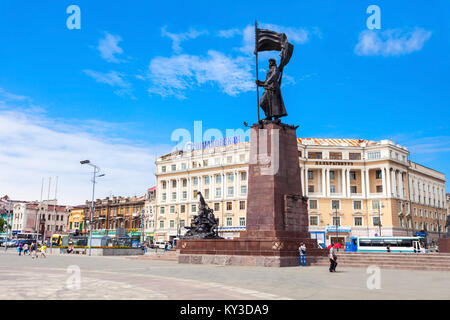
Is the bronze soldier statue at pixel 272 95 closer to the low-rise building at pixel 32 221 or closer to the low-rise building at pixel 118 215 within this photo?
the low-rise building at pixel 118 215

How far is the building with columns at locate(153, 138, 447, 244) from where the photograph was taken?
7319 centimetres

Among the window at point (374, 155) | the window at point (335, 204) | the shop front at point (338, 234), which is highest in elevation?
the window at point (374, 155)

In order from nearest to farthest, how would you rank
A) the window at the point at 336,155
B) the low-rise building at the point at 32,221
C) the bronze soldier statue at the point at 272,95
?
the bronze soldier statue at the point at 272,95 < the window at the point at 336,155 < the low-rise building at the point at 32,221

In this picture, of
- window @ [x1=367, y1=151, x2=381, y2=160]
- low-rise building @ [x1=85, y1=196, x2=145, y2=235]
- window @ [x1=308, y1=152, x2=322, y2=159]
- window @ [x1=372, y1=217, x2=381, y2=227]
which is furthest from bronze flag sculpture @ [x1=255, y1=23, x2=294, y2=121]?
low-rise building @ [x1=85, y1=196, x2=145, y2=235]

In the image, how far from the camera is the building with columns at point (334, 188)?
2881 inches

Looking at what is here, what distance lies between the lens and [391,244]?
4825 cm

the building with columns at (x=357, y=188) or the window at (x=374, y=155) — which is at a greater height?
the window at (x=374, y=155)

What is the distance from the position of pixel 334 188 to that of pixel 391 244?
94.7 ft

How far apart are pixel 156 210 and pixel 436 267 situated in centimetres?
7084

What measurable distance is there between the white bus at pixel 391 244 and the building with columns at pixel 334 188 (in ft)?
59.0

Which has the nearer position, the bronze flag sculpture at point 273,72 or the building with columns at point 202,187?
the bronze flag sculpture at point 273,72

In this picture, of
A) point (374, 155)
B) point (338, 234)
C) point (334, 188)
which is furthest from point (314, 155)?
point (338, 234)

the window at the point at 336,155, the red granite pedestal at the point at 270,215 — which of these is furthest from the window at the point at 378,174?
the red granite pedestal at the point at 270,215
